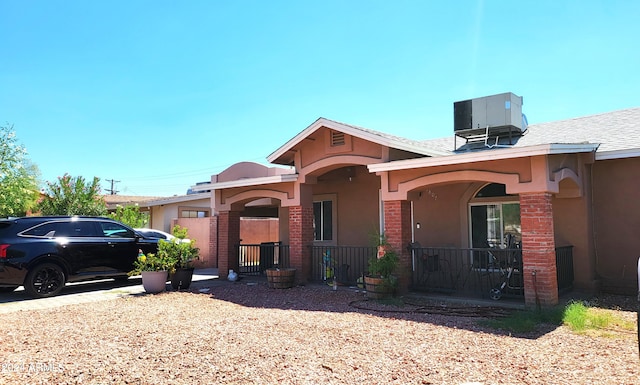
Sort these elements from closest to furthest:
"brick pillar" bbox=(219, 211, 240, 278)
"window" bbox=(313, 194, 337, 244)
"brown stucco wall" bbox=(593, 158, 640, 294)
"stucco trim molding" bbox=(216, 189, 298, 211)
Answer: "brown stucco wall" bbox=(593, 158, 640, 294), "stucco trim molding" bbox=(216, 189, 298, 211), "brick pillar" bbox=(219, 211, 240, 278), "window" bbox=(313, 194, 337, 244)

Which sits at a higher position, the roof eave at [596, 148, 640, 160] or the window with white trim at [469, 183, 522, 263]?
the roof eave at [596, 148, 640, 160]

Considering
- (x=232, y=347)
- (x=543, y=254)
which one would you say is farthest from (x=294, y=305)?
(x=543, y=254)

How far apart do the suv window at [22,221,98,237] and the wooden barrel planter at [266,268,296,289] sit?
445 centimetres

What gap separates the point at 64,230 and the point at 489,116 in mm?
10822

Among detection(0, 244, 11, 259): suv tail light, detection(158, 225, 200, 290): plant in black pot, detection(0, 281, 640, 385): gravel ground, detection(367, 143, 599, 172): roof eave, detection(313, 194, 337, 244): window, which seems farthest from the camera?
detection(313, 194, 337, 244): window

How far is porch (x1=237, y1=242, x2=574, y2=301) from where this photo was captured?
28.0 feet

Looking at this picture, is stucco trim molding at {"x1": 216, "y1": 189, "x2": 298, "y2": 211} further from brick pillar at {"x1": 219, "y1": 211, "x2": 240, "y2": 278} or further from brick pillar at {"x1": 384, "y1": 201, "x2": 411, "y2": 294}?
brick pillar at {"x1": 384, "y1": 201, "x2": 411, "y2": 294}

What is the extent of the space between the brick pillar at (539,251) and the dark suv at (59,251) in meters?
9.19

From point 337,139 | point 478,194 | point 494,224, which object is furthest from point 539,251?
point 337,139

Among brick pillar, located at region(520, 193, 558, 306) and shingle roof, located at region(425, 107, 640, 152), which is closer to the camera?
brick pillar, located at region(520, 193, 558, 306)

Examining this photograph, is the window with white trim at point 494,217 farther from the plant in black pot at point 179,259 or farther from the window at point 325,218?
the plant in black pot at point 179,259

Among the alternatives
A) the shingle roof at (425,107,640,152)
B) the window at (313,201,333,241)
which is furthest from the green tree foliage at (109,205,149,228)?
the shingle roof at (425,107,640,152)

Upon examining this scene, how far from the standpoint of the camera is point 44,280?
9.20 m

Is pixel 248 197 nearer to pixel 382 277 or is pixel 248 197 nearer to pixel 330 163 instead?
pixel 330 163
